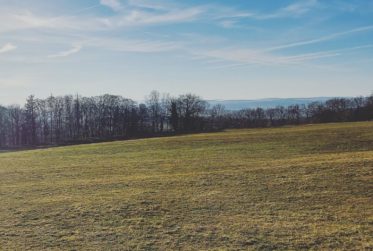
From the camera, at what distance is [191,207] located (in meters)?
14.9

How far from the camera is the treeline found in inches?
4254

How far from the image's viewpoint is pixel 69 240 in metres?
11.6

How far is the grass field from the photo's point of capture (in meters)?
11.2

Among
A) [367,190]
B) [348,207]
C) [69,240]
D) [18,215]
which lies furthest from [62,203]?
[367,190]

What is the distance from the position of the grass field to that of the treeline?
8182cm

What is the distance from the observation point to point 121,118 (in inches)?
4461

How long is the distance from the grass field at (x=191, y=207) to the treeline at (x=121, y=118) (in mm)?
81818

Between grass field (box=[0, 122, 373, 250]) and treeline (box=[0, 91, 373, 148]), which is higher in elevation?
treeline (box=[0, 91, 373, 148])

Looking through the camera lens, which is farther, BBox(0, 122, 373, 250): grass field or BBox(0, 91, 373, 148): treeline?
BBox(0, 91, 373, 148): treeline

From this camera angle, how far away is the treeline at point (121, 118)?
4254 inches

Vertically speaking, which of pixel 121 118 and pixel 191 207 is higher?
pixel 121 118

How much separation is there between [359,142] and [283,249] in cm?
2944

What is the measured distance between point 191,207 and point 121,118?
100 m

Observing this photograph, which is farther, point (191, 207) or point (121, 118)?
point (121, 118)
